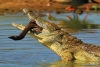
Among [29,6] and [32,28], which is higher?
[32,28]

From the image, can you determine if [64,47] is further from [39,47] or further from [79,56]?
[39,47]

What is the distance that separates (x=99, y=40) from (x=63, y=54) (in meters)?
3.20

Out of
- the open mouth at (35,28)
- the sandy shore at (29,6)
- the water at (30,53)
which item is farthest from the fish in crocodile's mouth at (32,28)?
the sandy shore at (29,6)

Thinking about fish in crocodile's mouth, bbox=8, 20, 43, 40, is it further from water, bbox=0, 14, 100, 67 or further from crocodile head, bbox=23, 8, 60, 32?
water, bbox=0, 14, 100, 67

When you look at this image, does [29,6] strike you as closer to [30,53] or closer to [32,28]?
[30,53]

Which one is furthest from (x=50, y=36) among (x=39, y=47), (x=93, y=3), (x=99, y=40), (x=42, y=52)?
(x=93, y=3)

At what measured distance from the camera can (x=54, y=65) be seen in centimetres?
1038

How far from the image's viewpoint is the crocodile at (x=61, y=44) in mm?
10766

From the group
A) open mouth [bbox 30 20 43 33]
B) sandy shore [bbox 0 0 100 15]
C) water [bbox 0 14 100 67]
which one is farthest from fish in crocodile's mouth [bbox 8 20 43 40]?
sandy shore [bbox 0 0 100 15]

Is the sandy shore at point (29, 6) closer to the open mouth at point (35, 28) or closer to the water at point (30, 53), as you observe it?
the water at point (30, 53)

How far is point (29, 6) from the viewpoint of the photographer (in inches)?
999

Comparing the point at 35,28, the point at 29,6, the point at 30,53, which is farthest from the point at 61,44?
the point at 29,6

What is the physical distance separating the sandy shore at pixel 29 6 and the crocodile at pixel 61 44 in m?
13.3

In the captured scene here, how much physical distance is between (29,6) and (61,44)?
14.6 m
